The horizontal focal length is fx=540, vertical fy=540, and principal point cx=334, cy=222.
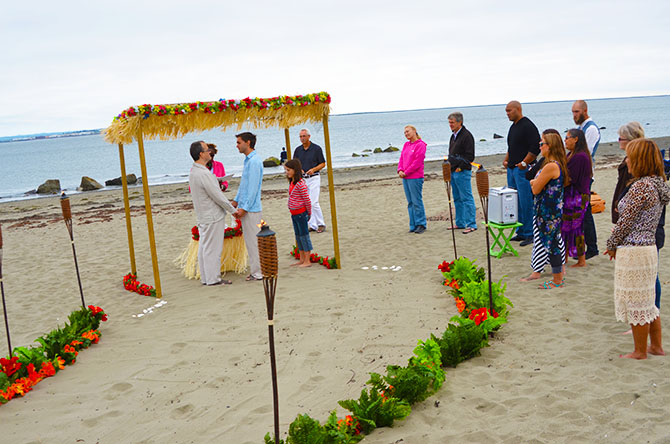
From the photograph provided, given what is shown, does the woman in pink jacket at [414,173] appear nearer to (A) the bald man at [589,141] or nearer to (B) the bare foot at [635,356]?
(A) the bald man at [589,141]

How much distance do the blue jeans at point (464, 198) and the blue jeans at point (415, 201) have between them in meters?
0.69

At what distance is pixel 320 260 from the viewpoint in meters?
9.09

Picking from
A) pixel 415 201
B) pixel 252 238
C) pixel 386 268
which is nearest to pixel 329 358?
pixel 386 268

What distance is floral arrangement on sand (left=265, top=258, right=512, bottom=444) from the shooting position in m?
3.65

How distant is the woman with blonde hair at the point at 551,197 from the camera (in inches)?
261

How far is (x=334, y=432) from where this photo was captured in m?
3.66

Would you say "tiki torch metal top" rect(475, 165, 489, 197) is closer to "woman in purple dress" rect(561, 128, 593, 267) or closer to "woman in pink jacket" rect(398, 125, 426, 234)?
"woman in purple dress" rect(561, 128, 593, 267)

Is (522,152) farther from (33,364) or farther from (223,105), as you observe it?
(33,364)

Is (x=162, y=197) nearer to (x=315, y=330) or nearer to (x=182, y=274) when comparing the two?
(x=182, y=274)

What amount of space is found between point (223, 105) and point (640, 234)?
18.0ft

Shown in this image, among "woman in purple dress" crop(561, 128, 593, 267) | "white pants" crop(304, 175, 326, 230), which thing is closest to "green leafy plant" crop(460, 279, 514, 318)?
"woman in purple dress" crop(561, 128, 593, 267)

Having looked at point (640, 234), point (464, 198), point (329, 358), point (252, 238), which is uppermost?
point (640, 234)

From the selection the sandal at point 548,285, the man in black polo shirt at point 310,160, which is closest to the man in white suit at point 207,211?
the man in black polo shirt at point 310,160

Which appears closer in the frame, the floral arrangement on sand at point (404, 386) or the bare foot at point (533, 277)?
the floral arrangement on sand at point (404, 386)
